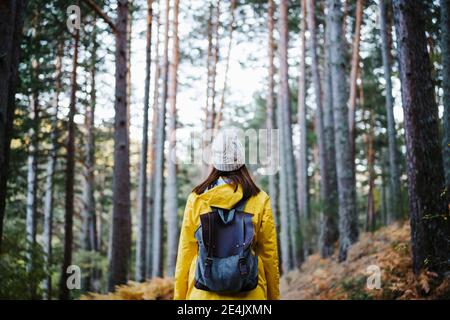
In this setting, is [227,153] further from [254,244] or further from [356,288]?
[356,288]

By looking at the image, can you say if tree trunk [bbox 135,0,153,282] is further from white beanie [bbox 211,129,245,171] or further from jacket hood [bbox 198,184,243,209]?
jacket hood [bbox 198,184,243,209]

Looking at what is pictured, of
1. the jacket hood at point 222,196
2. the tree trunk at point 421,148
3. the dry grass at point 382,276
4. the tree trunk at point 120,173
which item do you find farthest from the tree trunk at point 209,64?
the jacket hood at point 222,196

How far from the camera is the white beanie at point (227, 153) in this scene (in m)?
3.72

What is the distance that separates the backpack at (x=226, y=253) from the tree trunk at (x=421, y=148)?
3730 mm

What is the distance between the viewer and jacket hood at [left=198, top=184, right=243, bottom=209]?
11.4 feet

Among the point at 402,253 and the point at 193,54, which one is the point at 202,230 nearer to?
the point at 402,253

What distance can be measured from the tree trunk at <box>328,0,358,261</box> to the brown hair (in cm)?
800

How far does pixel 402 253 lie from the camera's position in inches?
311

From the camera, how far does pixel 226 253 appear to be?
3.35 metres

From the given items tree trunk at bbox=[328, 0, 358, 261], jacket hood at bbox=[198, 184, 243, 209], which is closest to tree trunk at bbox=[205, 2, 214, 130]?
tree trunk at bbox=[328, 0, 358, 261]

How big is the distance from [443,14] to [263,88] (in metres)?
17.5

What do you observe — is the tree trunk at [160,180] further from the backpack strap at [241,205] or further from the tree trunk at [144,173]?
the backpack strap at [241,205]

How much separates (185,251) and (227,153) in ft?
2.95

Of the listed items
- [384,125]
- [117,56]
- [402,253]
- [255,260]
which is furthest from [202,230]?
[384,125]
